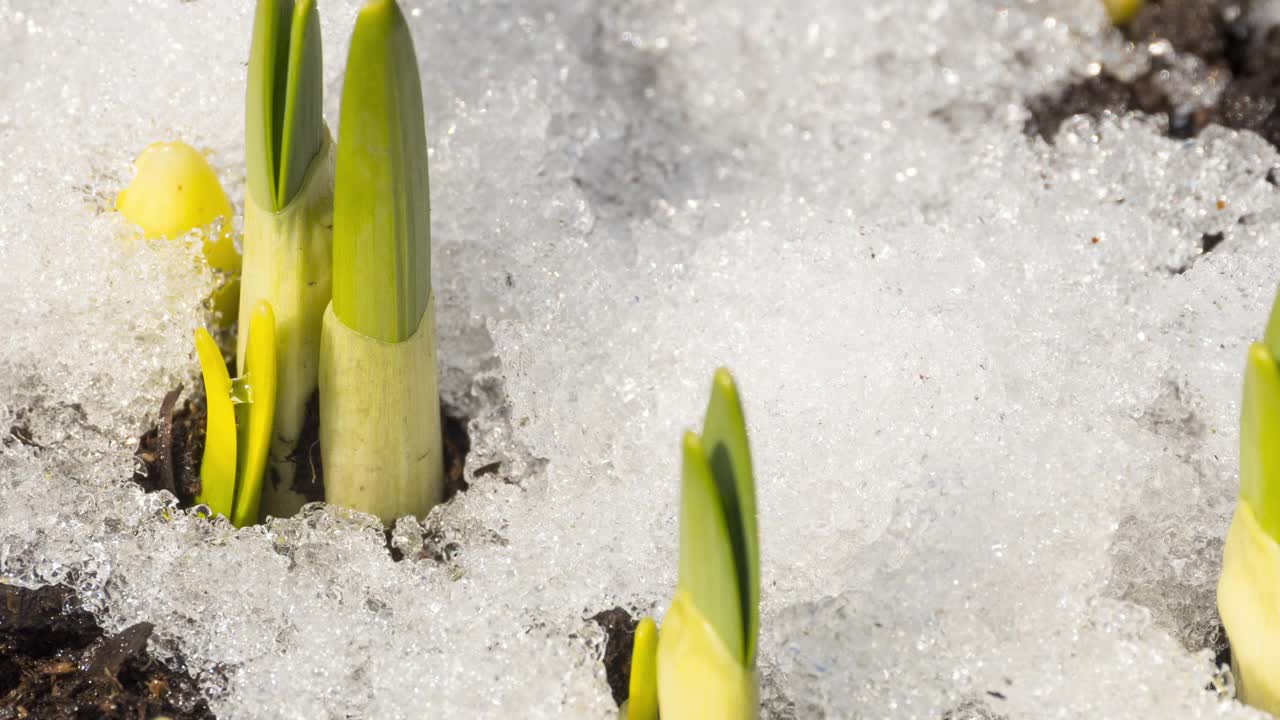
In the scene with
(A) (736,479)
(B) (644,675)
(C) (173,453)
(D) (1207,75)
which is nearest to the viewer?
(A) (736,479)

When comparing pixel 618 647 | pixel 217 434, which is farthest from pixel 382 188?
pixel 618 647

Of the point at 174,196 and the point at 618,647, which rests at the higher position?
the point at 174,196

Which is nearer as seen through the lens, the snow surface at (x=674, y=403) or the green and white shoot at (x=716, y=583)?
the green and white shoot at (x=716, y=583)

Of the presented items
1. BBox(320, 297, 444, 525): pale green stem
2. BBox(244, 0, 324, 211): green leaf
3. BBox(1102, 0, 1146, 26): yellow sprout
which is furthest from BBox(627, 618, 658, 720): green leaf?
BBox(1102, 0, 1146, 26): yellow sprout

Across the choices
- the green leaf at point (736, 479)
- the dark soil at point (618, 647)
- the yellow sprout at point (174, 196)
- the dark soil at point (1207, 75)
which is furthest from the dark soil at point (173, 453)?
the dark soil at point (1207, 75)

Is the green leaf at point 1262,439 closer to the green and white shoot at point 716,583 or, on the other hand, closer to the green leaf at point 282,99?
the green and white shoot at point 716,583

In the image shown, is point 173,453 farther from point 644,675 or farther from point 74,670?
point 644,675
